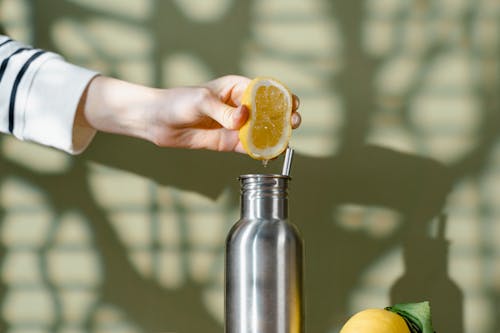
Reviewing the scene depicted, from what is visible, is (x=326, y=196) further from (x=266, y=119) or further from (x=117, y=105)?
(x=117, y=105)

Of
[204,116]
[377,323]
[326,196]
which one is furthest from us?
[326,196]

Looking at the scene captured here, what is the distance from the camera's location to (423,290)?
139cm

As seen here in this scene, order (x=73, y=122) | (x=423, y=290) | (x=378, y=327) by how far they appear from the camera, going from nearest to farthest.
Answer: (x=378, y=327) → (x=73, y=122) → (x=423, y=290)

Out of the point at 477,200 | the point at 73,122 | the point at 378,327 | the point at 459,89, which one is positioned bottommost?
the point at 378,327

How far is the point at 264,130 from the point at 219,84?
0.57 feet

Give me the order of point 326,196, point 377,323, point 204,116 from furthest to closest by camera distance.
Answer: point 326,196 → point 204,116 → point 377,323

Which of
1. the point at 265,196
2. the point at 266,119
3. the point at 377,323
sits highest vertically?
the point at 266,119

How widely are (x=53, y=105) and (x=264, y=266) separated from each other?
0.50m

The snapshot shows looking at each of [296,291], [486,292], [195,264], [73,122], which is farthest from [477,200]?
[73,122]

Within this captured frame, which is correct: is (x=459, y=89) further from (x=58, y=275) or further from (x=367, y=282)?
(x=58, y=275)

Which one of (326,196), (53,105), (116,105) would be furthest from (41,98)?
(326,196)

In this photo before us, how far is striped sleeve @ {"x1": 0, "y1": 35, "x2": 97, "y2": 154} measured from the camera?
1.20 meters

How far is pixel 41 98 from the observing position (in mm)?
1197

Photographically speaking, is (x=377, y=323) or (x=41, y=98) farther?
(x=41, y=98)
